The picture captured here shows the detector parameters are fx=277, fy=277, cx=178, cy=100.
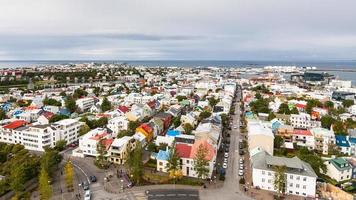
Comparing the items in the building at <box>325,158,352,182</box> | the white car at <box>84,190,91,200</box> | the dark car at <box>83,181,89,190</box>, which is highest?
the building at <box>325,158,352,182</box>

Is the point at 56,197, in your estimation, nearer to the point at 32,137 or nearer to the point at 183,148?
the point at 183,148

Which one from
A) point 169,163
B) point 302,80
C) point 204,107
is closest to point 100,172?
point 169,163

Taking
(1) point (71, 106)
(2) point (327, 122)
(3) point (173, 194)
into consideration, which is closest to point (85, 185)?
(3) point (173, 194)

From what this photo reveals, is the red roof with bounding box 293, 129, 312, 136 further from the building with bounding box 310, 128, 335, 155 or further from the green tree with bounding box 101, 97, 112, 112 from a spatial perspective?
the green tree with bounding box 101, 97, 112, 112

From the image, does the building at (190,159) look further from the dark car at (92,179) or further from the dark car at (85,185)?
the dark car at (85,185)

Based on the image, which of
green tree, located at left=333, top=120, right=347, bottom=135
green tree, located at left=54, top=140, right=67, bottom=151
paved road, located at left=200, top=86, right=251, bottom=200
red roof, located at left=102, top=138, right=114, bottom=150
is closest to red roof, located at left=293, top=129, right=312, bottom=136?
green tree, located at left=333, top=120, right=347, bottom=135

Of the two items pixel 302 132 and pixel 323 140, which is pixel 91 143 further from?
pixel 323 140
